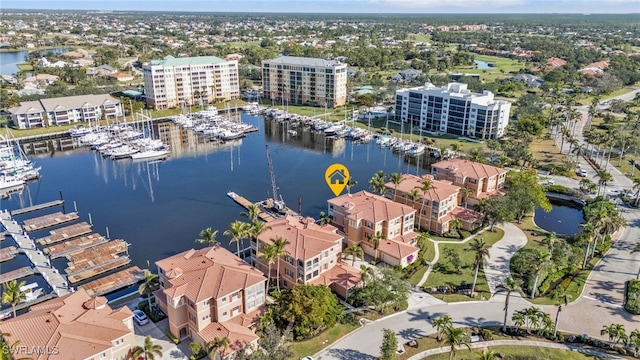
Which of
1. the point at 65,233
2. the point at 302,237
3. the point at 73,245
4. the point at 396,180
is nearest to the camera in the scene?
the point at 302,237

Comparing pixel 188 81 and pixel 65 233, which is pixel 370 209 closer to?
pixel 65 233

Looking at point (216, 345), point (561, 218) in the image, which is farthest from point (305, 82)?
point (216, 345)

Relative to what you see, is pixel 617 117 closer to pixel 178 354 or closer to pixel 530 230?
pixel 530 230

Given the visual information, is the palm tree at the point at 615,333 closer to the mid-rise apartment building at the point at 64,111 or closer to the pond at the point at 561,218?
the pond at the point at 561,218

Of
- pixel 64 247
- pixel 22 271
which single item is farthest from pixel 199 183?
pixel 22 271

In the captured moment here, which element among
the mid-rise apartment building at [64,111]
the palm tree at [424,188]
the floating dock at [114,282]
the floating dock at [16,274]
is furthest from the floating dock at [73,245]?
the mid-rise apartment building at [64,111]

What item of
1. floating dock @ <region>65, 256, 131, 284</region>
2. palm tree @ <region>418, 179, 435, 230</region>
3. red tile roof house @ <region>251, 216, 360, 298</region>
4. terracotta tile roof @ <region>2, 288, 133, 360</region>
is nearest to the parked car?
terracotta tile roof @ <region>2, 288, 133, 360</region>

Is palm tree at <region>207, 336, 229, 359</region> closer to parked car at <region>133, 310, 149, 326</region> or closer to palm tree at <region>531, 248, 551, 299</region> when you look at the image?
parked car at <region>133, 310, 149, 326</region>
